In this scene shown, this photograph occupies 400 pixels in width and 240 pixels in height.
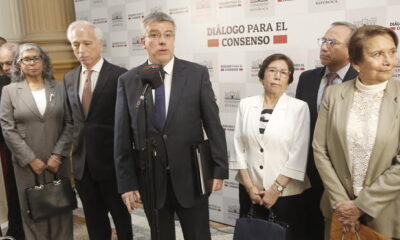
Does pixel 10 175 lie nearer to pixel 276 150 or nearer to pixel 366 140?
pixel 276 150

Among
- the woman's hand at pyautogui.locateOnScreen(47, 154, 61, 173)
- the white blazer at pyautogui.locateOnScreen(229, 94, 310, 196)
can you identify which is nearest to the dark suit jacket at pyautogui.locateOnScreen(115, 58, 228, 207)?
the white blazer at pyautogui.locateOnScreen(229, 94, 310, 196)

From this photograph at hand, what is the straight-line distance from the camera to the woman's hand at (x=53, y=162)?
266 cm

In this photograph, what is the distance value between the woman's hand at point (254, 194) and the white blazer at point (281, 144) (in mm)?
42

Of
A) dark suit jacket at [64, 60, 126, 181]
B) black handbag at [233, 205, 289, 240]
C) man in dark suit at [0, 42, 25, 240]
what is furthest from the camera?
man in dark suit at [0, 42, 25, 240]

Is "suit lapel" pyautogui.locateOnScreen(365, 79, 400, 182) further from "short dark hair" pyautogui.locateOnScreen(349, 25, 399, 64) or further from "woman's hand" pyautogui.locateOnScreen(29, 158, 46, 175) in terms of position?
"woman's hand" pyautogui.locateOnScreen(29, 158, 46, 175)

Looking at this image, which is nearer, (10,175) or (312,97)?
(312,97)

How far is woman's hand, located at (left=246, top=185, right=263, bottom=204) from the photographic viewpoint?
2.17 metres

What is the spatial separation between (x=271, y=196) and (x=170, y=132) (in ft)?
2.43

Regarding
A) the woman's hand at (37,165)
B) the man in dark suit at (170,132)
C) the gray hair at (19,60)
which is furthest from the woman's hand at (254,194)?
the gray hair at (19,60)

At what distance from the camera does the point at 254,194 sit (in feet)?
7.16

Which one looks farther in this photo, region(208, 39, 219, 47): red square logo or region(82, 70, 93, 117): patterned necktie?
region(208, 39, 219, 47): red square logo

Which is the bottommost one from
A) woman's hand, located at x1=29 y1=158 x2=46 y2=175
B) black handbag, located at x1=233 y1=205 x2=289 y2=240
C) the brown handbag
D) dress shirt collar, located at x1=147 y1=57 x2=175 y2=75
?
black handbag, located at x1=233 y1=205 x2=289 y2=240

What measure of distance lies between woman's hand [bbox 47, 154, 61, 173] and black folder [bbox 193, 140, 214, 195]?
126 centimetres

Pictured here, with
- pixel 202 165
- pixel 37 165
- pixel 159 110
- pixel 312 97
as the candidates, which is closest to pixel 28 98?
pixel 37 165
